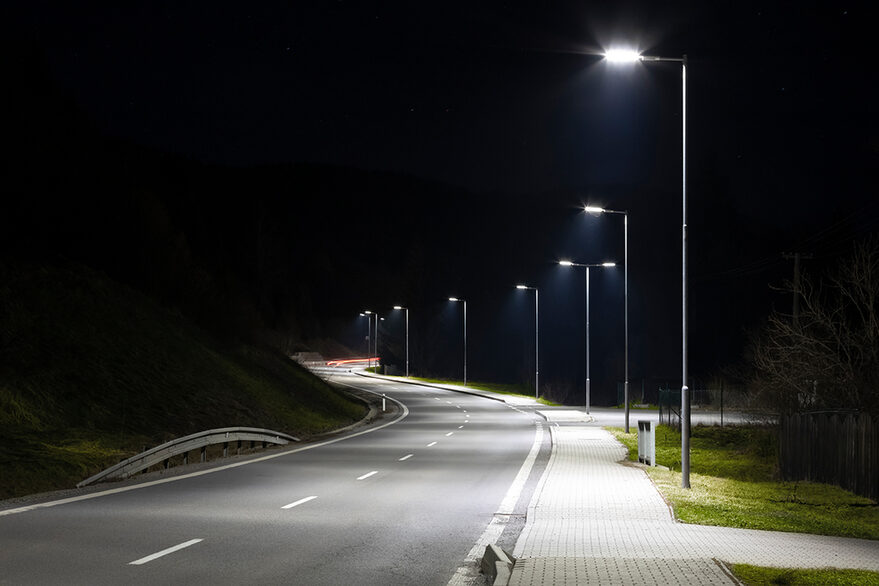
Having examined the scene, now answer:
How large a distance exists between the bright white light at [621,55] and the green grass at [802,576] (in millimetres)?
10368

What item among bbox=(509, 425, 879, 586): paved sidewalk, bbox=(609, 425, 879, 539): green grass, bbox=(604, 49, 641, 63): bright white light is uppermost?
bbox=(604, 49, 641, 63): bright white light

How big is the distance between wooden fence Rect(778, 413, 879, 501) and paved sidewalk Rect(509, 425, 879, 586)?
4322 mm

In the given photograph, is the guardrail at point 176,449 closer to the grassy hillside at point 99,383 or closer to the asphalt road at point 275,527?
the grassy hillside at point 99,383

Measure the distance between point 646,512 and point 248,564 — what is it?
695cm

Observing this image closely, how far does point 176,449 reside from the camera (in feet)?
72.0

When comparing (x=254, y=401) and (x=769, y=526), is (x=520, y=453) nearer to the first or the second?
(x=254, y=401)

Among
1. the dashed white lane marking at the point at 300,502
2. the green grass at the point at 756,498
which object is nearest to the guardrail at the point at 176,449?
the dashed white lane marking at the point at 300,502

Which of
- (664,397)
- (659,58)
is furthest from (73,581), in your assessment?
(664,397)

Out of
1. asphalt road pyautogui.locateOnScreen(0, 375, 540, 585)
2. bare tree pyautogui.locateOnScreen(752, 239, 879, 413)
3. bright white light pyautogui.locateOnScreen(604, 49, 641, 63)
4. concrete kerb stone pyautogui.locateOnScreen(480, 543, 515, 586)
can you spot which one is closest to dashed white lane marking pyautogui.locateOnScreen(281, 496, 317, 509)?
asphalt road pyautogui.locateOnScreen(0, 375, 540, 585)

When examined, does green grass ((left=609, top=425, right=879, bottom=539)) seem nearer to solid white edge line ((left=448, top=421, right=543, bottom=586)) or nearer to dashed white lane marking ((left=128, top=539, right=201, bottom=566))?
solid white edge line ((left=448, top=421, right=543, bottom=586))

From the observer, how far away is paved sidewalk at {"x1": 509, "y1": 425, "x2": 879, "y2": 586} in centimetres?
971

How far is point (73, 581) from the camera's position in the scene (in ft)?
31.0

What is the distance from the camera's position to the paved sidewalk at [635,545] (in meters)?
9.71

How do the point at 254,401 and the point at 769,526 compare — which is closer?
the point at 769,526
